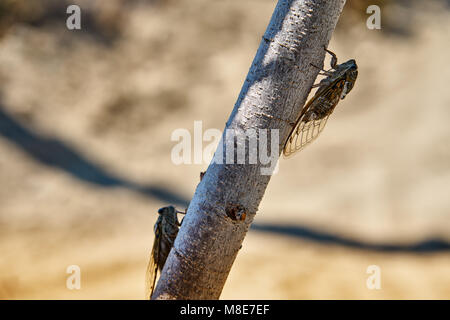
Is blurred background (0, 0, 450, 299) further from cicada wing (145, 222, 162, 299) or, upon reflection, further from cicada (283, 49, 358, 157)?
cicada (283, 49, 358, 157)

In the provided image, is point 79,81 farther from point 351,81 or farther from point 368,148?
point 351,81

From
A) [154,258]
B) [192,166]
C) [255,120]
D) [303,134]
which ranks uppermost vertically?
[192,166]

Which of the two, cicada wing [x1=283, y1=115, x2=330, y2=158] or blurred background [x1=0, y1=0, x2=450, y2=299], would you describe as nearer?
cicada wing [x1=283, y1=115, x2=330, y2=158]

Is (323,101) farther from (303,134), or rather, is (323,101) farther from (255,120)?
(255,120)

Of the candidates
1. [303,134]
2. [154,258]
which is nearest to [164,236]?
[154,258]

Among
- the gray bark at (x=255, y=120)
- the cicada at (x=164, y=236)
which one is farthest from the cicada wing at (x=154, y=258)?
the gray bark at (x=255, y=120)

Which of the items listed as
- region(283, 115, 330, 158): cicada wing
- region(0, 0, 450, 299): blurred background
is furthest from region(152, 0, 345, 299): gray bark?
region(0, 0, 450, 299): blurred background

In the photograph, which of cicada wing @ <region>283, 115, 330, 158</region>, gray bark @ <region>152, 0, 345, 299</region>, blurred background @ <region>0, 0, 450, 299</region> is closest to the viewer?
gray bark @ <region>152, 0, 345, 299</region>
